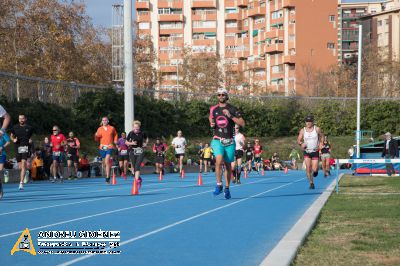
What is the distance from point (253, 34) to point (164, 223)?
4660 inches

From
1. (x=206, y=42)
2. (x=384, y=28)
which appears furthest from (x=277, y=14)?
(x=384, y=28)

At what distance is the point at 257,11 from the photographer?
4966 inches

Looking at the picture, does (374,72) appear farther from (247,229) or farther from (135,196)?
(247,229)

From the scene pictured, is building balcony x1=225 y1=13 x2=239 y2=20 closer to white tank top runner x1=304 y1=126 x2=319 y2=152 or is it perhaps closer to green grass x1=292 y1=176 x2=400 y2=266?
white tank top runner x1=304 y1=126 x2=319 y2=152

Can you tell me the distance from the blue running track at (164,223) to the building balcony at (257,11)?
4228 inches

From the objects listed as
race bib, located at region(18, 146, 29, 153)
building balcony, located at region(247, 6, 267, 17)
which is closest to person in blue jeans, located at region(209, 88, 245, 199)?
race bib, located at region(18, 146, 29, 153)

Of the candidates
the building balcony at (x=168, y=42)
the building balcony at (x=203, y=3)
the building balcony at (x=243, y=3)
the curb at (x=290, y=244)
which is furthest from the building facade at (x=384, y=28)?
the curb at (x=290, y=244)

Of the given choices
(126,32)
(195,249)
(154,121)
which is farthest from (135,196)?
(154,121)

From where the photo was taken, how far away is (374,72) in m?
93.8

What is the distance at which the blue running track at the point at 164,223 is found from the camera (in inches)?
335

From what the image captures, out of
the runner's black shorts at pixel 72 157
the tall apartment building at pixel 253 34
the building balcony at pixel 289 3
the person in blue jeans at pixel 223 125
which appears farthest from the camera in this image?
the tall apartment building at pixel 253 34

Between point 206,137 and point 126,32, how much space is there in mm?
24619

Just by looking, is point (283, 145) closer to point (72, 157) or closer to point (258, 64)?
point (72, 157)

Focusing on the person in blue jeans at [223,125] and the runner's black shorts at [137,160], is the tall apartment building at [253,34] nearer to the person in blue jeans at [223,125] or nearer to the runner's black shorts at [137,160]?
the runner's black shorts at [137,160]
